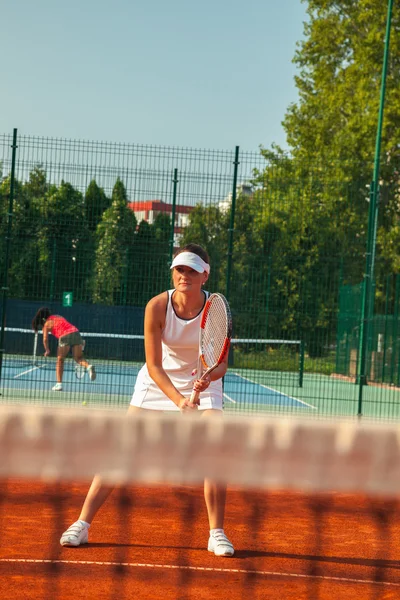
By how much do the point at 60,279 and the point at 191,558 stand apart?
666 centimetres

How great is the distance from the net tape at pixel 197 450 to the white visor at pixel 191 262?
2.44 metres

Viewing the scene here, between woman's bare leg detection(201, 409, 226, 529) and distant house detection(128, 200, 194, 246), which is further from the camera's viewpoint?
distant house detection(128, 200, 194, 246)

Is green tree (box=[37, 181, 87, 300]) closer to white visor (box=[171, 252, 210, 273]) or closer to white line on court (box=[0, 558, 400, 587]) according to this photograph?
white visor (box=[171, 252, 210, 273])

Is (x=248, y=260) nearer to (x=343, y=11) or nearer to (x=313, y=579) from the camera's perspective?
(x=313, y=579)

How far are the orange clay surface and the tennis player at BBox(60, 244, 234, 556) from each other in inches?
7.2

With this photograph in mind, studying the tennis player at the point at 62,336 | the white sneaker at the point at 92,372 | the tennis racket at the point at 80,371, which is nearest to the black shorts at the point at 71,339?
the tennis player at the point at 62,336

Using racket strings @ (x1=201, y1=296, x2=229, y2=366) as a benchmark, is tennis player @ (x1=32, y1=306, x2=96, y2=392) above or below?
below

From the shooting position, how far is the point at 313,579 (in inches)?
184

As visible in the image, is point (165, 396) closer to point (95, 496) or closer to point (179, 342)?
point (179, 342)

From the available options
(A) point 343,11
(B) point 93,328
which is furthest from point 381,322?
(A) point 343,11

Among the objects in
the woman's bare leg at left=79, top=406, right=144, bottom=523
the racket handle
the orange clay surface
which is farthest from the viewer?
the woman's bare leg at left=79, top=406, right=144, bottom=523

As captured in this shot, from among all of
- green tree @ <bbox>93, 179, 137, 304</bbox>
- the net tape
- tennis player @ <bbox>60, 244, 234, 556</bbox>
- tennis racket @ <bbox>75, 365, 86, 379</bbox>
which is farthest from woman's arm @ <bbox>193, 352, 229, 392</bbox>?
tennis racket @ <bbox>75, 365, 86, 379</bbox>

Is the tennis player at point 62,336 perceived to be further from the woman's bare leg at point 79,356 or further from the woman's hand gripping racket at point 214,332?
the woman's hand gripping racket at point 214,332

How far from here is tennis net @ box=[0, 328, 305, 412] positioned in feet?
37.6
